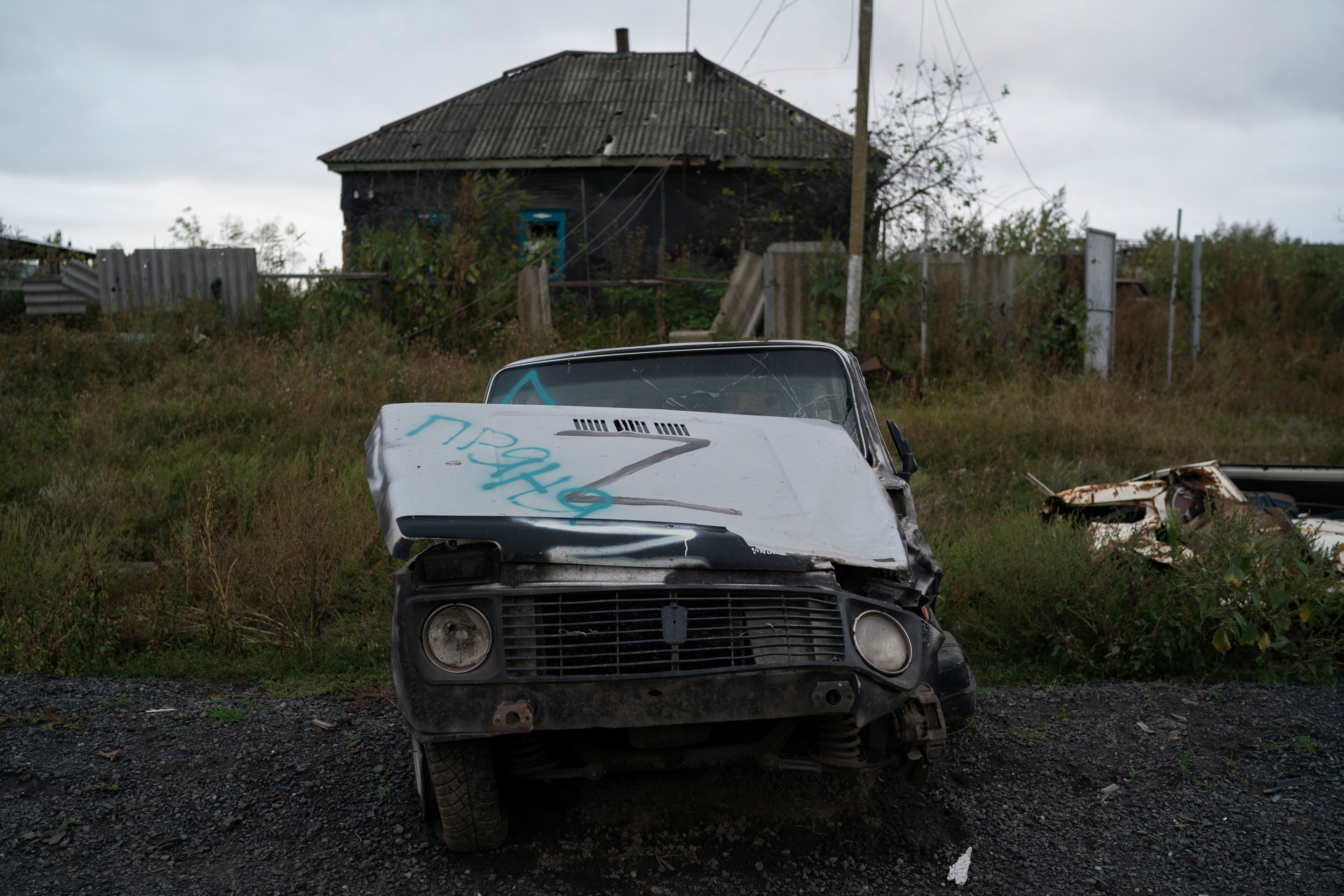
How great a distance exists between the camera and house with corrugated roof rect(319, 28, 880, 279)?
13305mm

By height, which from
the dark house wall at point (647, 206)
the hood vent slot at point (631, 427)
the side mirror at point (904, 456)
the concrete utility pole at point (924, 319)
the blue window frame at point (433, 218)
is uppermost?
the dark house wall at point (647, 206)

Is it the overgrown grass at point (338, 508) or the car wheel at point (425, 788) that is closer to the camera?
the car wheel at point (425, 788)

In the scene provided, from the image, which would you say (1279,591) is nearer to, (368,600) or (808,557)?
(808,557)

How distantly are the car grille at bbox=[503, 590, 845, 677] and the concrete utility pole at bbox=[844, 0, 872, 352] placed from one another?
309 inches

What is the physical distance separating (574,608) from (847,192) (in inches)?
445

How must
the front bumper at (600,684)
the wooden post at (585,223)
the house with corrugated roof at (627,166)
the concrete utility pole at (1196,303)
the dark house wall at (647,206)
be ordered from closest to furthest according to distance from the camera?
1. the front bumper at (600,684)
2. the concrete utility pole at (1196,303)
3. the dark house wall at (647,206)
4. the house with corrugated roof at (627,166)
5. the wooden post at (585,223)

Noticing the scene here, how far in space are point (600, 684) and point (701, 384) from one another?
1.85 meters

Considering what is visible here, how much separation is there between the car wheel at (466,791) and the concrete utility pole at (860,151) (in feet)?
26.2

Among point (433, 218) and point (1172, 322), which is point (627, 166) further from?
point (1172, 322)

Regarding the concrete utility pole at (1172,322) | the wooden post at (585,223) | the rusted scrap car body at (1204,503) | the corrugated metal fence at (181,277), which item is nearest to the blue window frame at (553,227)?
the wooden post at (585,223)

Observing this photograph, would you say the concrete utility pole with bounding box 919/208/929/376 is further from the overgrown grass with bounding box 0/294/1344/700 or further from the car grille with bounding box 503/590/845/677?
the car grille with bounding box 503/590/845/677

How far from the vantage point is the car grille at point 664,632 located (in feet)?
7.29

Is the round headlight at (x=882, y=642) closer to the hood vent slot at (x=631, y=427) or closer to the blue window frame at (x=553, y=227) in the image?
the hood vent slot at (x=631, y=427)

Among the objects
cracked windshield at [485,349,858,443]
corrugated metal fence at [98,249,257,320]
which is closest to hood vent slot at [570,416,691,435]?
cracked windshield at [485,349,858,443]
